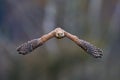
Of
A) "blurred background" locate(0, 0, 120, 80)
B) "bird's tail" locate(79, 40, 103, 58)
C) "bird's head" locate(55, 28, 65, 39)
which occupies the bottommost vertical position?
"bird's tail" locate(79, 40, 103, 58)

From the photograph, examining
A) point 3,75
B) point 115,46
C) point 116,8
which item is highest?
point 116,8

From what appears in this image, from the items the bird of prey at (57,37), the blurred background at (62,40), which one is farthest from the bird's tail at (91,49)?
the blurred background at (62,40)

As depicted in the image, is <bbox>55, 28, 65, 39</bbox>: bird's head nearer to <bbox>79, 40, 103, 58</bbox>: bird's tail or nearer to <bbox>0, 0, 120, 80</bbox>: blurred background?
<bbox>79, 40, 103, 58</bbox>: bird's tail

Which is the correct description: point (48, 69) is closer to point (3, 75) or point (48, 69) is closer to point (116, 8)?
point (3, 75)

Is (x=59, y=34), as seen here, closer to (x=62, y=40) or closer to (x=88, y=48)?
(x=88, y=48)

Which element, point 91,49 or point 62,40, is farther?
point 62,40

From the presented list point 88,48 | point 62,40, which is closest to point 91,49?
point 88,48

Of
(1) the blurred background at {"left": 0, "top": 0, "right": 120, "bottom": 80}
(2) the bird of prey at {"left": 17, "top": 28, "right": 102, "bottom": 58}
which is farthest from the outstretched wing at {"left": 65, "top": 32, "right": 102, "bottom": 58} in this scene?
(1) the blurred background at {"left": 0, "top": 0, "right": 120, "bottom": 80}

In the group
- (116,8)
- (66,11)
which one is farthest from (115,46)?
(66,11)

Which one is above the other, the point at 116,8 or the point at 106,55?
the point at 116,8
